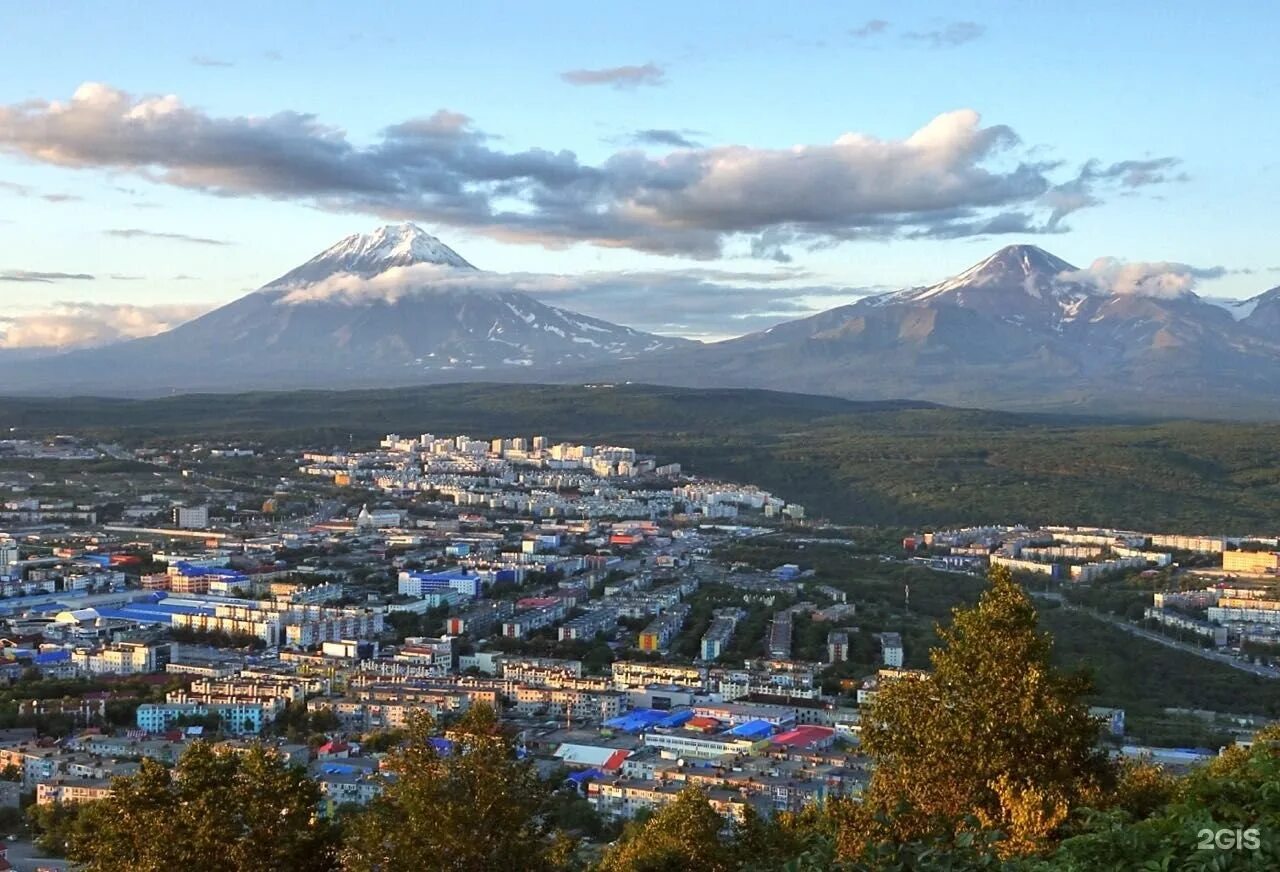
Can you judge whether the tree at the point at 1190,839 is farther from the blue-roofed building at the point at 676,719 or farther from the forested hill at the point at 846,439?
the forested hill at the point at 846,439

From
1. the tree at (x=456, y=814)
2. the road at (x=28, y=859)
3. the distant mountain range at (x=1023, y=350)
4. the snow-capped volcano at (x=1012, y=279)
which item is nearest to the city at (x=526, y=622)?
the road at (x=28, y=859)

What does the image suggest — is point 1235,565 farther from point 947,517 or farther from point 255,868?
point 255,868

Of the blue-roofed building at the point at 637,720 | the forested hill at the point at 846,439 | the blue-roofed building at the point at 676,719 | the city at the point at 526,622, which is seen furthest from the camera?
the forested hill at the point at 846,439

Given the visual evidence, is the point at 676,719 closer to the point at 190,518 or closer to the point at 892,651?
the point at 892,651

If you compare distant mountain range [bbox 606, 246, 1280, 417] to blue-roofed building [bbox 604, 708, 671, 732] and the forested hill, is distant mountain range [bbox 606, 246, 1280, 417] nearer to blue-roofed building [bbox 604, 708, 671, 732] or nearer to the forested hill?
the forested hill

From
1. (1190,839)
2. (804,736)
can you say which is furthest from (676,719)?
(1190,839)
